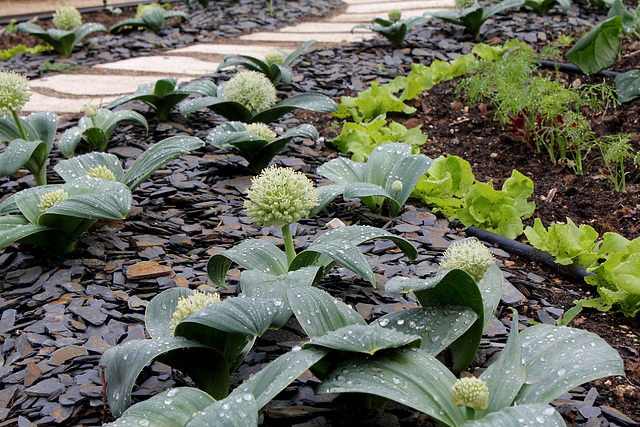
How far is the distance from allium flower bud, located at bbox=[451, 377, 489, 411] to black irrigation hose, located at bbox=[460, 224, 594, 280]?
1192 mm

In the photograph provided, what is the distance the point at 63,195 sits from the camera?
216 centimetres

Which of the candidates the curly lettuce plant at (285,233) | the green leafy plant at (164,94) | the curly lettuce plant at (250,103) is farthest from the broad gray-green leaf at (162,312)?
the green leafy plant at (164,94)

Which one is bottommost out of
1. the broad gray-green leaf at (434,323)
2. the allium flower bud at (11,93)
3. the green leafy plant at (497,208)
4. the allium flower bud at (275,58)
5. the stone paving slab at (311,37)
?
the green leafy plant at (497,208)

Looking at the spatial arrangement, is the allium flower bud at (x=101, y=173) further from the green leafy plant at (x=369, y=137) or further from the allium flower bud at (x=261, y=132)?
the green leafy plant at (x=369, y=137)

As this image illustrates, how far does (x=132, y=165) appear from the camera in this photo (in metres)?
2.52

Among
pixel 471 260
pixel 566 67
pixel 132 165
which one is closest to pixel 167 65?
pixel 132 165

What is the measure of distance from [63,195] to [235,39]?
13.5 feet

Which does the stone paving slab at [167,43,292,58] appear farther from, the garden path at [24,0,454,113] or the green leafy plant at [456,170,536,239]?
the green leafy plant at [456,170,536,239]

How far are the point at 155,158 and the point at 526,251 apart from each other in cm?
162

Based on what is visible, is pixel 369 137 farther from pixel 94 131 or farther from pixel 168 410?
pixel 168 410

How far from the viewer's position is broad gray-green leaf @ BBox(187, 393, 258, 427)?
114 cm

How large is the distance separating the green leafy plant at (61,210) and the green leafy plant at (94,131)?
2.64 ft

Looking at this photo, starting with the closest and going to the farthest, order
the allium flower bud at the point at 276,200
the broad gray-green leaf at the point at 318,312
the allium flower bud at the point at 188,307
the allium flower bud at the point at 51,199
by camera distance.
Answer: the broad gray-green leaf at the point at 318,312 → the allium flower bud at the point at 188,307 → the allium flower bud at the point at 276,200 → the allium flower bud at the point at 51,199

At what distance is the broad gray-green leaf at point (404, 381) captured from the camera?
124 cm
